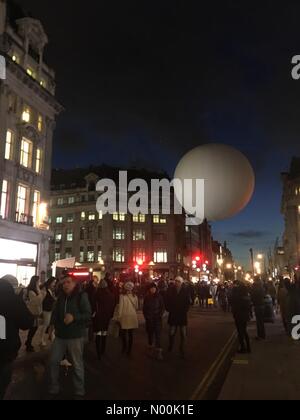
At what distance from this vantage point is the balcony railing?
29469 mm

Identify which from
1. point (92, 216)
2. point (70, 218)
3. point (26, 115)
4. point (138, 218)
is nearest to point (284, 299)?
point (26, 115)

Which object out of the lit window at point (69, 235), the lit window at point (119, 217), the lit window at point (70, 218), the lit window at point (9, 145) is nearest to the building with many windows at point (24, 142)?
the lit window at point (9, 145)

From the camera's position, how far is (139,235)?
86.2 m

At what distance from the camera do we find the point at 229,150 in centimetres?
1470

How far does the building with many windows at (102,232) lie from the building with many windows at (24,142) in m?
48.4

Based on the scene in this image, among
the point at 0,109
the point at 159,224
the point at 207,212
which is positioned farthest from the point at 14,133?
the point at 159,224

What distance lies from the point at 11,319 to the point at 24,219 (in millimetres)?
25932

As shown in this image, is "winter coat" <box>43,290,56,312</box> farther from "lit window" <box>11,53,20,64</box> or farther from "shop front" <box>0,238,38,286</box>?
"lit window" <box>11,53,20,64</box>

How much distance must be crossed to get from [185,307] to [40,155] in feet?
80.9

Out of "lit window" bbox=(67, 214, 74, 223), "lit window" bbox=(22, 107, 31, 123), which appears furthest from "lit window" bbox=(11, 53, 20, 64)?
"lit window" bbox=(67, 214, 74, 223)

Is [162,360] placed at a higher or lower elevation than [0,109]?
lower

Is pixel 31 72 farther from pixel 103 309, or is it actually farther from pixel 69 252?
pixel 69 252
